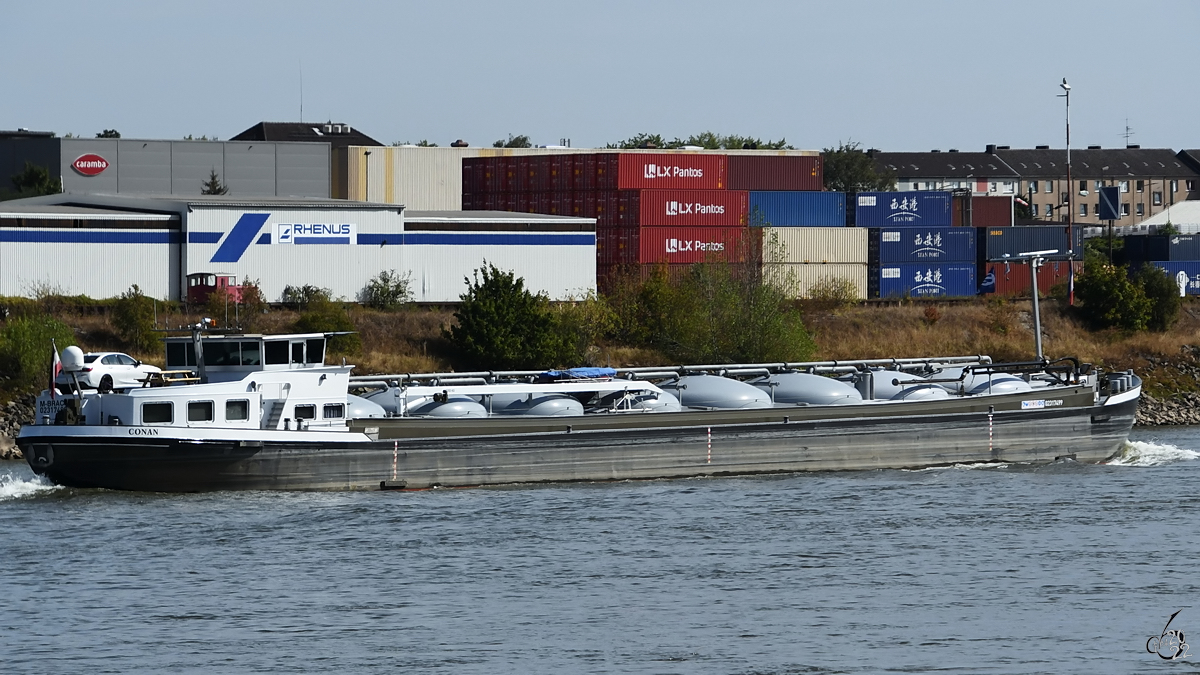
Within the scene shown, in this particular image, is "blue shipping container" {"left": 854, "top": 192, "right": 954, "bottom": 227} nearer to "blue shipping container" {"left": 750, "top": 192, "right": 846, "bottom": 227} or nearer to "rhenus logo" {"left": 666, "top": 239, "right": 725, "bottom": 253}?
"blue shipping container" {"left": 750, "top": 192, "right": 846, "bottom": 227}

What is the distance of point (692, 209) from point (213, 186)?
29.5 metres

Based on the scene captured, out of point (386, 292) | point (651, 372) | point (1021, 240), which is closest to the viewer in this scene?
point (651, 372)

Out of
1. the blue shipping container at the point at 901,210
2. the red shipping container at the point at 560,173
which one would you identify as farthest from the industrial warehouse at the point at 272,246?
the blue shipping container at the point at 901,210

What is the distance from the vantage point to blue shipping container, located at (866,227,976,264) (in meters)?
80.0

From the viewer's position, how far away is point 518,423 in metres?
40.9

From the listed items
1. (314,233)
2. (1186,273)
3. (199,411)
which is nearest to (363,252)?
(314,233)

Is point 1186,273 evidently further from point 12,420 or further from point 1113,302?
point 12,420

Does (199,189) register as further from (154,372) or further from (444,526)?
(444,526)

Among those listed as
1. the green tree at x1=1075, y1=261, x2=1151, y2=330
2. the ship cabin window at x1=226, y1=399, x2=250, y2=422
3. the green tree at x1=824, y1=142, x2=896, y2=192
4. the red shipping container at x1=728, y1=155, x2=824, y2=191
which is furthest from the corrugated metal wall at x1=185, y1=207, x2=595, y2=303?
the green tree at x1=824, y1=142, x2=896, y2=192

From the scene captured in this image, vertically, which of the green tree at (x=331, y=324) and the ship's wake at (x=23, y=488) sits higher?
the green tree at (x=331, y=324)

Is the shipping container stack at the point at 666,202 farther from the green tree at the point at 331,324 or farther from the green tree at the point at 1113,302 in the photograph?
the green tree at the point at 331,324

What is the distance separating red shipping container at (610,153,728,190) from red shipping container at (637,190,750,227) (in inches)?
27.7

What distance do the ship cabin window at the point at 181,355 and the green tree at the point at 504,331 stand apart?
23917mm

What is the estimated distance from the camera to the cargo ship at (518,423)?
120ft
